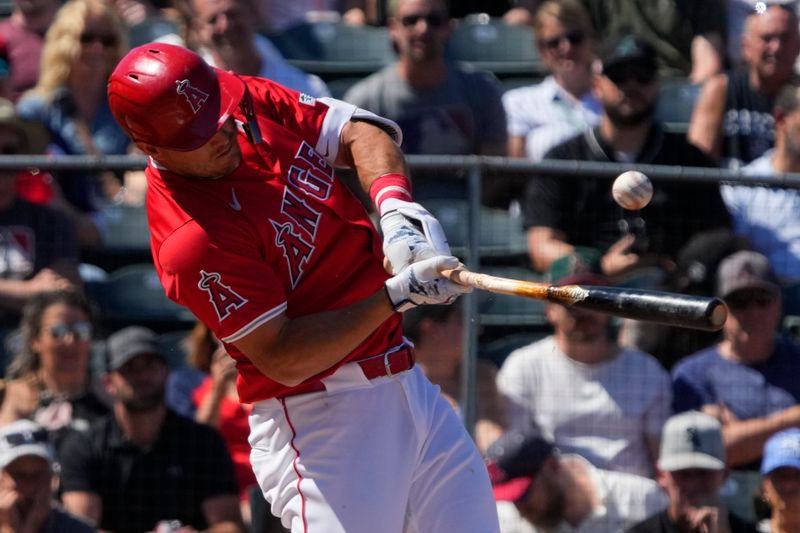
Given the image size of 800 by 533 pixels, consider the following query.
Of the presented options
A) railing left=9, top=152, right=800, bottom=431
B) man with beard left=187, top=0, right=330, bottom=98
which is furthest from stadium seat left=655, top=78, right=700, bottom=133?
railing left=9, top=152, right=800, bottom=431

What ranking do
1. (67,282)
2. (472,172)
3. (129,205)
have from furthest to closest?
(129,205) → (67,282) → (472,172)

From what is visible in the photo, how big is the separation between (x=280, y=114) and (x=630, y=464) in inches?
79.6

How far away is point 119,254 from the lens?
540cm

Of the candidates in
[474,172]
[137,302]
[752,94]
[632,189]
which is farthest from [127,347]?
[752,94]

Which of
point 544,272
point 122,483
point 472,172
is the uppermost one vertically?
point 472,172

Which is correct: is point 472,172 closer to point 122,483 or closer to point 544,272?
point 544,272

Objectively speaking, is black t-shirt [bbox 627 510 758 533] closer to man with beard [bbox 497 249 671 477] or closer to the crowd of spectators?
the crowd of spectators

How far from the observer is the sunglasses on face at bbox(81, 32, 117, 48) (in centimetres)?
643

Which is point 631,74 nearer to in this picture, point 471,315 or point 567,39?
point 567,39

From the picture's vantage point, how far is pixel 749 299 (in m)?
5.02

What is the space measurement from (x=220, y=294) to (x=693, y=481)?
7.37 feet

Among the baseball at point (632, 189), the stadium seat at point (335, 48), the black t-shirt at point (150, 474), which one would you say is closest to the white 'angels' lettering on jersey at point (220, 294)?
the baseball at point (632, 189)

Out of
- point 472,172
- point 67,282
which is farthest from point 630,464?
point 67,282

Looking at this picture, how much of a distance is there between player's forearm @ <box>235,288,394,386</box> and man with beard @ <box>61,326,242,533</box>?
1.70 m
